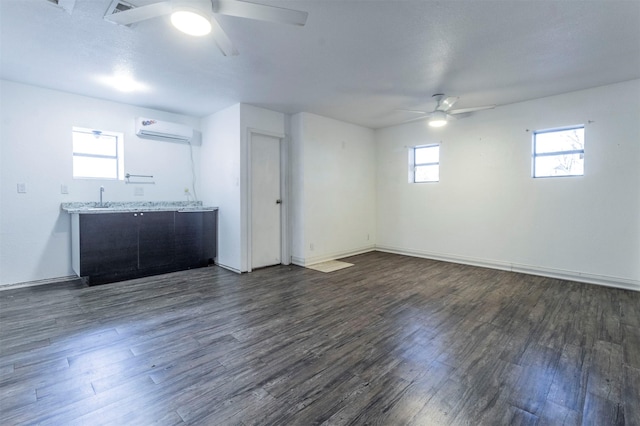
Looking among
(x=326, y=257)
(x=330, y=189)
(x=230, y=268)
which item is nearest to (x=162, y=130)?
(x=230, y=268)

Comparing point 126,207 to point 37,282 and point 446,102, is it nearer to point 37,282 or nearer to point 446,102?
point 37,282

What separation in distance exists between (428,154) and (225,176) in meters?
3.87

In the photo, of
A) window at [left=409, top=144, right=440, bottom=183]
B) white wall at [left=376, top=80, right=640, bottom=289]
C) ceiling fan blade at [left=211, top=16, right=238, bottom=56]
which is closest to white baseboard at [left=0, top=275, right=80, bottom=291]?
ceiling fan blade at [left=211, top=16, right=238, bottom=56]

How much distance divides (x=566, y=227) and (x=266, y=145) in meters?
4.74

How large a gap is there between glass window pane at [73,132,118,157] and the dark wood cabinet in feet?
3.68

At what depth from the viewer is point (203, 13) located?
1787mm

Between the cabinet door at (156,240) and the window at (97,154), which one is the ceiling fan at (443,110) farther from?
the window at (97,154)

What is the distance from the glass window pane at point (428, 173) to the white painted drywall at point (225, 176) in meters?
3.53

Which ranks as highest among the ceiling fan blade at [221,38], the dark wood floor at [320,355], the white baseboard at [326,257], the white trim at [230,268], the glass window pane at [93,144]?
the ceiling fan blade at [221,38]

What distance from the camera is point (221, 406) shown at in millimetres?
1611

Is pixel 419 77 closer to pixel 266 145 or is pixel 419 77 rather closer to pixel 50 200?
pixel 266 145

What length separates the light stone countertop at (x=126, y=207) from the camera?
3.81 meters

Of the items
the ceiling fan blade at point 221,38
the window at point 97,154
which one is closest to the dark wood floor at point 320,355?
the window at point 97,154

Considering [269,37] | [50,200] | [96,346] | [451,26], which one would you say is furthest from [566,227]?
[50,200]
